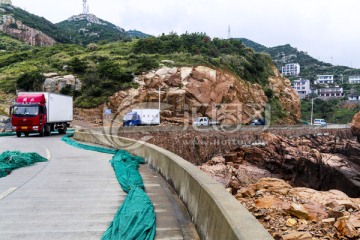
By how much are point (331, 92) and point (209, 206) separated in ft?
506

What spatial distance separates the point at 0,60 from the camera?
79500mm

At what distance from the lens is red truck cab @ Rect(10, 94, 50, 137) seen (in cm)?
Answer: 3144

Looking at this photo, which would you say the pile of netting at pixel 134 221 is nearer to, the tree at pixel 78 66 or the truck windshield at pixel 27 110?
the truck windshield at pixel 27 110

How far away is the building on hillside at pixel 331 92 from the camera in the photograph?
14743 cm

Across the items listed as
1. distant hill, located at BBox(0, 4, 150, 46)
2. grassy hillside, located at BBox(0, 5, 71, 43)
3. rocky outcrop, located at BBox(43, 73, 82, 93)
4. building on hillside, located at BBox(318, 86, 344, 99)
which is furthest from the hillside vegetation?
building on hillside, located at BBox(318, 86, 344, 99)

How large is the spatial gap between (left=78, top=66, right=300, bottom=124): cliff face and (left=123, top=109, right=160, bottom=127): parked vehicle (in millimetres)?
3735

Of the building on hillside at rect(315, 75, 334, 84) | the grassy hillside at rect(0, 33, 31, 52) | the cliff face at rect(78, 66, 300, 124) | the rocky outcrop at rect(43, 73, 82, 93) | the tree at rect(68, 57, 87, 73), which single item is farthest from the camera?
the building on hillside at rect(315, 75, 334, 84)

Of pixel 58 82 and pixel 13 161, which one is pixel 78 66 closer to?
pixel 58 82

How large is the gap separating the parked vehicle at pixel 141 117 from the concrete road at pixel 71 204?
34997 mm

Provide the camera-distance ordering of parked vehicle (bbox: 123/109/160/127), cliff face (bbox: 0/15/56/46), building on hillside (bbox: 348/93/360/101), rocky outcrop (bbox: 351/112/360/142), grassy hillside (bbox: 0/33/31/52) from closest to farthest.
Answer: parked vehicle (bbox: 123/109/160/127) → rocky outcrop (bbox: 351/112/360/142) → grassy hillside (bbox: 0/33/31/52) → building on hillside (bbox: 348/93/360/101) → cliff face (bbox: 0/15/56/46)

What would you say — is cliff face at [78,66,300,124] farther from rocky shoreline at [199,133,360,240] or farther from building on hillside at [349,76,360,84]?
building on hillside at [349,76,360,84]

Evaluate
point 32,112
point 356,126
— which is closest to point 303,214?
point 32,112

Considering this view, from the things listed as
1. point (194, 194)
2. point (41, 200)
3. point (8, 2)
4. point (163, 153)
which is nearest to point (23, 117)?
point (163, 153)

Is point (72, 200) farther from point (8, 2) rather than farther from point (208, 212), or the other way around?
point (8, 2)
